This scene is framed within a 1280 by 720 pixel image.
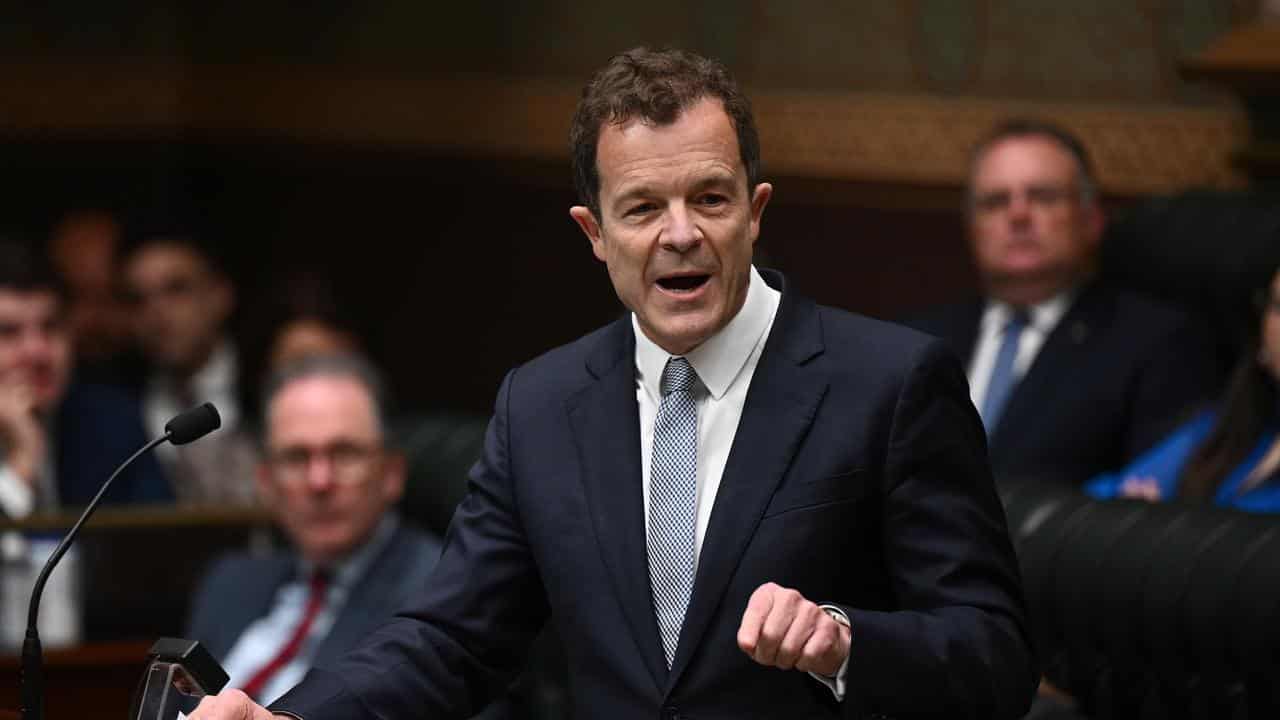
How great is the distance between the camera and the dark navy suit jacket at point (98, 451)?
4.58m

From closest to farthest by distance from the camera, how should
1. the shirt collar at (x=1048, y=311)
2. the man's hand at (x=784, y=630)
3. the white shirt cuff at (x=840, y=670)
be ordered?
the man's hand at (x=784, y=630) → the white shirt cuff at (x=840, y=670) → the shirt collar at (x=1048, y=311)

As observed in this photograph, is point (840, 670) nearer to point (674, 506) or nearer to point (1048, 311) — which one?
point (674, 506)

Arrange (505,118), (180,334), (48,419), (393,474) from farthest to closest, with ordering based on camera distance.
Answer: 1. (505,118)
2. (180,334)
3. (48,419)
4. (393,474)

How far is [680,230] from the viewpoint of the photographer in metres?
2.05

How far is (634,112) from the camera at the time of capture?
2.06 m

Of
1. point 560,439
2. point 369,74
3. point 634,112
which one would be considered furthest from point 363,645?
point 369,74

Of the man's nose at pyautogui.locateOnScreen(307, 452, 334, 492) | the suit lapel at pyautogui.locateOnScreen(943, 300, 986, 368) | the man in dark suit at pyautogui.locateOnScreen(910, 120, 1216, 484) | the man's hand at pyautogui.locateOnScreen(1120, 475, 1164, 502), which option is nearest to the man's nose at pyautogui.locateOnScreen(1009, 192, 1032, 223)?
the man in dark suit at pyautogui.locateOnScreen(910, 120, 1216, 484)

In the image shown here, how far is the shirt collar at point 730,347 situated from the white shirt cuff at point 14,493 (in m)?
2.59

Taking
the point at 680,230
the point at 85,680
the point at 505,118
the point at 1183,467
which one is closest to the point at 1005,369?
the point at 1183,467

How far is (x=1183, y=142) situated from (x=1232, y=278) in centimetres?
98

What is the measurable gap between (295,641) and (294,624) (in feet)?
0.21

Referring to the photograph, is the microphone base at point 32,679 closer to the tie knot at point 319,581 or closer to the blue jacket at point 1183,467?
the tie knot at point 319,581

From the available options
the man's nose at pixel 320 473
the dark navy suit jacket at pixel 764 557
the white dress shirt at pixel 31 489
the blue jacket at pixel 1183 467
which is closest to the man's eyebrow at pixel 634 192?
the dark navy suit jacket at pixel 764 557

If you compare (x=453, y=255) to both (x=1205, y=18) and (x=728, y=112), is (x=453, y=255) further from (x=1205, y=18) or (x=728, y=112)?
(x=728, y=112)
